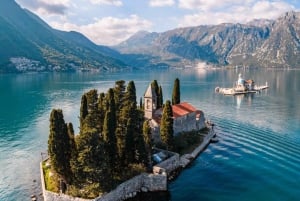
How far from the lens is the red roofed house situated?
73.4 m

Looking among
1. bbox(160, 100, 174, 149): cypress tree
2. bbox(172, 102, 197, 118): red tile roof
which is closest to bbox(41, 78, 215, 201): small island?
bbox(160, 100, 174, 149): cypress tree

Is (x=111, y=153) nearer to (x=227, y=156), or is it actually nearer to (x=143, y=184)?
(x=143, y=184)

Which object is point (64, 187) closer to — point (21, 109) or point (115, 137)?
point (115, 137)

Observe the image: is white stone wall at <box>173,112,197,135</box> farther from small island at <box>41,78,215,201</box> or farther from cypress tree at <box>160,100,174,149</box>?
cypress tree at <box>160,100,174,149</box>

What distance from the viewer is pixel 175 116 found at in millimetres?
76312

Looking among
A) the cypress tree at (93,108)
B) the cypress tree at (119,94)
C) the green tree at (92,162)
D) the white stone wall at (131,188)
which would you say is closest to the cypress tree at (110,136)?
the green tree at (92,162)

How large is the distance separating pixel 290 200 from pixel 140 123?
2929 cm

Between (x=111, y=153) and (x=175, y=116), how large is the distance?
1089 inches

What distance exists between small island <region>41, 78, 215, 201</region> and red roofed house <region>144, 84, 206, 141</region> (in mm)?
309

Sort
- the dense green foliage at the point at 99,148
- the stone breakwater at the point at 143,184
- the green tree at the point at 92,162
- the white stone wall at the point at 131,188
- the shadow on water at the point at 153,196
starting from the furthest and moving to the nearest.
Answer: the shadow on water at the point at 153,196 < the stone breakwater at the point at 143,184 < the white stone wall at the point at 131,188 < the dense green foliage at the point at 99,148 < the green tree at the point at 92,162

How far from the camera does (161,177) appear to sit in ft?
174

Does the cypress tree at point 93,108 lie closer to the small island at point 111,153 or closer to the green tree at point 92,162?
the small island at point 111,153

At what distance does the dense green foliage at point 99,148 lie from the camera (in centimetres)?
4616

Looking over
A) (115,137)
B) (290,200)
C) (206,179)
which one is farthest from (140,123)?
(290,200)
